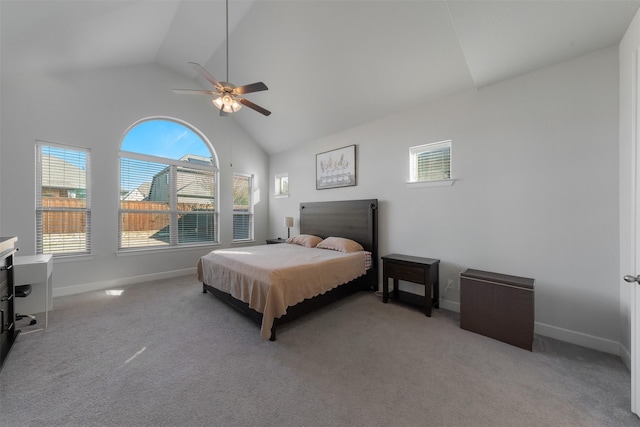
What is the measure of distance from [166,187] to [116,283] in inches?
71.0

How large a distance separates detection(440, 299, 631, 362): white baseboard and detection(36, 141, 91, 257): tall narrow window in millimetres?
6057

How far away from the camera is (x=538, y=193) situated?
236 cm

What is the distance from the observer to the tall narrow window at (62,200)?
10.4 ft

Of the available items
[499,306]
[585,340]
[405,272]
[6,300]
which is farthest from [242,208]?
[585,340]

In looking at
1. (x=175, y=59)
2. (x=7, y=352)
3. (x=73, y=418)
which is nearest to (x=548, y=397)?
(x=73, y=418)

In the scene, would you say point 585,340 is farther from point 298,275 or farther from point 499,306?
point 298,275

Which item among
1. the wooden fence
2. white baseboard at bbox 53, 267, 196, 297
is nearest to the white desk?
white baseboard at bbox 53, 267, 196, 297

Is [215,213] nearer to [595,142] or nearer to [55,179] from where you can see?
[55,179]

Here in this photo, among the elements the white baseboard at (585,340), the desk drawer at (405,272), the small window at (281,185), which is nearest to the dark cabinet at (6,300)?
the desk drawer at (405,272)

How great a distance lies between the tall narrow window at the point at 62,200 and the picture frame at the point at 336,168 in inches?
147

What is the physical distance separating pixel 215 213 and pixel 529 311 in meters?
5.16

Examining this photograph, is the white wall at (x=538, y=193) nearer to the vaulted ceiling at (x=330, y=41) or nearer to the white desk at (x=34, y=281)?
the vaulted ceiling at (x=330, y=41)

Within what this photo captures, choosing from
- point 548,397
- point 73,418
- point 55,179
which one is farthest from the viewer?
point 55,179

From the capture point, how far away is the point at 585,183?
2.12 meters
